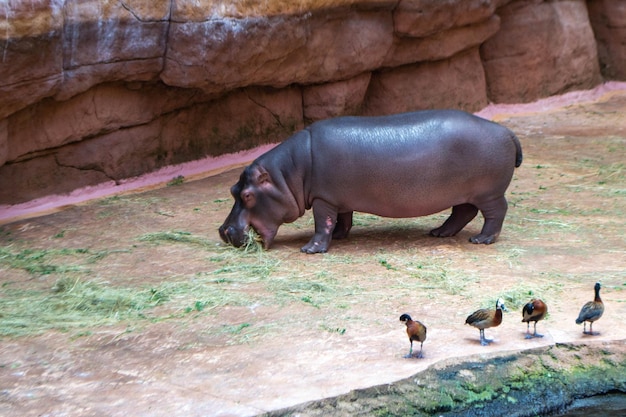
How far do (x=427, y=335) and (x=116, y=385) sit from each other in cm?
157

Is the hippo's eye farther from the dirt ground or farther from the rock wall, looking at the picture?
the rock wall

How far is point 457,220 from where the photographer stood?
23.3 ft

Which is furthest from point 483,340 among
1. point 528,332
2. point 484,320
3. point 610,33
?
point 610,33

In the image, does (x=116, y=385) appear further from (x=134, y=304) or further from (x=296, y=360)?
(x=134, y=304)

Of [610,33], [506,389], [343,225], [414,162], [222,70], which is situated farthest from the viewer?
[610,33]

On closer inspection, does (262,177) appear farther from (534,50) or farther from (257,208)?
(534,50)

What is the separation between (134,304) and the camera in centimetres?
564

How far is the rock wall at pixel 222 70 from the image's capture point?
25.7ft

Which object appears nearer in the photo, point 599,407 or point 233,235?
point 599,407

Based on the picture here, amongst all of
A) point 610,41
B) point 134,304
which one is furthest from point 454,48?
point 134,304

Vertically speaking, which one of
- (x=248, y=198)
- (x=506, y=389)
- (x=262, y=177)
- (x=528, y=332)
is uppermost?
(x=262, y=177)

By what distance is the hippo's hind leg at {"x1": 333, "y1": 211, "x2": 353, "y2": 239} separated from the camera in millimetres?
7184

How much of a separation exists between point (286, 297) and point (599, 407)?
6.51ft

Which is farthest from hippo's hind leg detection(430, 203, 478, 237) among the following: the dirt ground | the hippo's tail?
the hippo's tail
